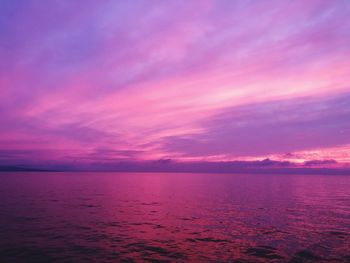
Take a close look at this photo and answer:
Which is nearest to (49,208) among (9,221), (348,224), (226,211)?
(9,221)

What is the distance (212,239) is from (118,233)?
10786 mm

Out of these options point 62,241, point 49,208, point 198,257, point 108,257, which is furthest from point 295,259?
point 49,208

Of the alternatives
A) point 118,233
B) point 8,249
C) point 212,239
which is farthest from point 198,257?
point 8,249

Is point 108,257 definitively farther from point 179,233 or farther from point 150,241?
point 179,233

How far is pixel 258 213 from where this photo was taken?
52750mm

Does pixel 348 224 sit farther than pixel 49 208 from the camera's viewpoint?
No

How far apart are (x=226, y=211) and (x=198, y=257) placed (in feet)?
96.7

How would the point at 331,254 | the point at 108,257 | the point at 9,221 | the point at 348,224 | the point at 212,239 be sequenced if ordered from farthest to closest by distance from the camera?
1. the point at 348,224
2. the point at 9,221
3. the point at 212,239
4. the point at 331,254
5. the point at 108,257

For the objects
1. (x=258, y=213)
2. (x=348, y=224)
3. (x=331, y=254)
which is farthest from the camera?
(x=258, y=213)

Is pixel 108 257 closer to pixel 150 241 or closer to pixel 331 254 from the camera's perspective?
pixel 150 241

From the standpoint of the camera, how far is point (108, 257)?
85.4 ft

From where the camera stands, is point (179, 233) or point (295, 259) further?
point (179, 233)

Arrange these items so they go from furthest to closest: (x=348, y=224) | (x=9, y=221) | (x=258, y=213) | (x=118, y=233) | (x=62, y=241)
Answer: (x=258, y=213) < (x=348, y=224) < (x=9, y=221) < (x=118, y=233) < (x=62, y=241)

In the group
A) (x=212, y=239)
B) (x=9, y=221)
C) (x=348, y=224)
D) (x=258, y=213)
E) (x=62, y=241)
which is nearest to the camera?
(x=62, y=241)
